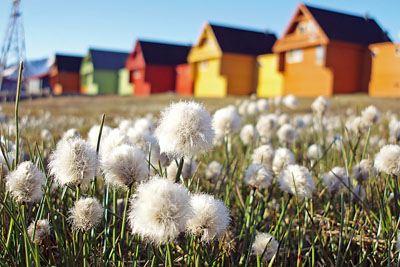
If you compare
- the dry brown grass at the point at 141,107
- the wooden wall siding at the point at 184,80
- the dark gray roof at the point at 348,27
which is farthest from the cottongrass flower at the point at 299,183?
the wooden wall siding at the point at 184,80

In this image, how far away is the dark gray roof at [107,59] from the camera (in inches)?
1825

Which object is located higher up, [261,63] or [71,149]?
[261,63]

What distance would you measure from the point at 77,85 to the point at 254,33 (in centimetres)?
2923


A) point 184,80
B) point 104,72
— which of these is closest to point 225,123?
point 184,80

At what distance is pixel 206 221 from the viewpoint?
3.78 ft

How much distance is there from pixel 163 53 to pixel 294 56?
58.4 feet

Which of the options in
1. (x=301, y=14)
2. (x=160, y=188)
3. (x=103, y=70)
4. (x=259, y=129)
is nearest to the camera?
(x=160, y=188)

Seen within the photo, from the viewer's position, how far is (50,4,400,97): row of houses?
21.4m

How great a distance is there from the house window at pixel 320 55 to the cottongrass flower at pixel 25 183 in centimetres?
2201

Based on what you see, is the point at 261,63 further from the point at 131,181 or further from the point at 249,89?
the point at 131,181

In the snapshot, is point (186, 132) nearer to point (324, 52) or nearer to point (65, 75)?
point (324, 52)

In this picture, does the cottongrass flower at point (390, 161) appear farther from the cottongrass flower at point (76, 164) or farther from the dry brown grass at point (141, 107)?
the dry brown grass at point (141, 107)

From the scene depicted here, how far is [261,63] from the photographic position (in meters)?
27.2

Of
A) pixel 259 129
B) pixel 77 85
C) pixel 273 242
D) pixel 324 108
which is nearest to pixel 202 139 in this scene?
pixel 273 242
